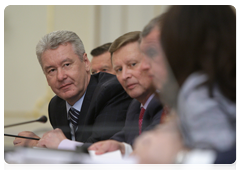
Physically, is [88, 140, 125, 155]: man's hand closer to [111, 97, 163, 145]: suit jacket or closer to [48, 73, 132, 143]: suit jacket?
[111, 97, 163, 145]: suit jacket

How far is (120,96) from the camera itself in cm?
116

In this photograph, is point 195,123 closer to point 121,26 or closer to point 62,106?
point 62,106

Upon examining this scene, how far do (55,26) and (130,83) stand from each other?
1.87m

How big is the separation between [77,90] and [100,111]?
Result: 0.53 ft

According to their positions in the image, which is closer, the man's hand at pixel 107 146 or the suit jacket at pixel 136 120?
the man's hand at pixel 107 146

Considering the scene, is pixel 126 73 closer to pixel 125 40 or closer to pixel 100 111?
pixel 125 40

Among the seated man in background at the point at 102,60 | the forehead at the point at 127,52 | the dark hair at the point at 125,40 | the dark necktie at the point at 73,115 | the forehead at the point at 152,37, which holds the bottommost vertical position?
the dark necktie at the point at 73,115

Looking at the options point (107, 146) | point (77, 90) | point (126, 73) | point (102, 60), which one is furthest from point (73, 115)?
point (102, 60)

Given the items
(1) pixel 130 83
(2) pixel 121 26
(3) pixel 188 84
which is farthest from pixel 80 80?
(2) pixel 121 26

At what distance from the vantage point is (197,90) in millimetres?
441

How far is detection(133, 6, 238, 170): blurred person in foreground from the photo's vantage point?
1.35 feet

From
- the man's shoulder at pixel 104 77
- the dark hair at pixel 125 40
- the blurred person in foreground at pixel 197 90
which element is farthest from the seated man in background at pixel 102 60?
the blurred person in foreground at pixel 197 90

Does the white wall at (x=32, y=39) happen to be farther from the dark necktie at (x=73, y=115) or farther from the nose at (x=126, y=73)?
the nose at (x=126, y=73)

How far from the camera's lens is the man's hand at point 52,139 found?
0.94 metres
